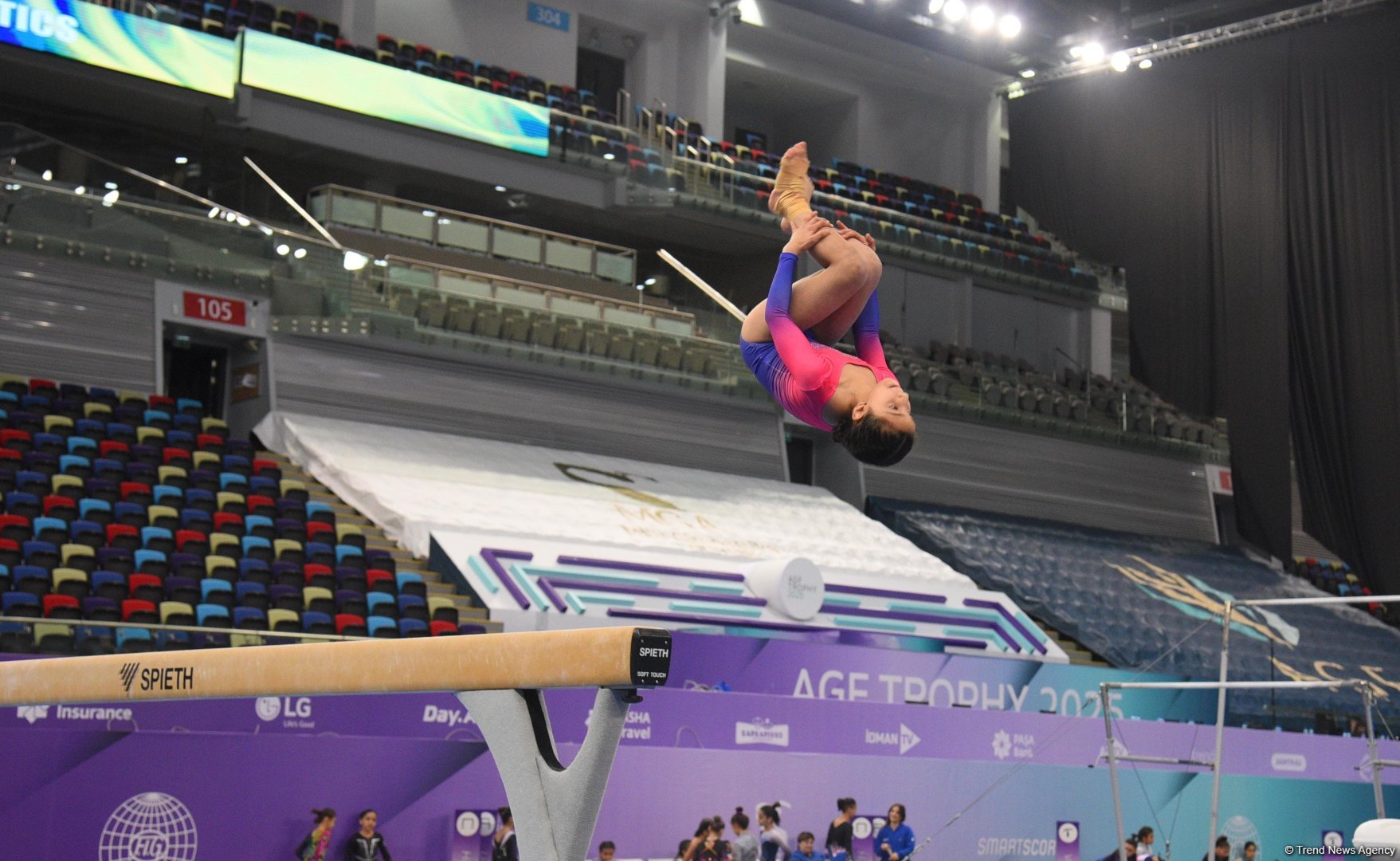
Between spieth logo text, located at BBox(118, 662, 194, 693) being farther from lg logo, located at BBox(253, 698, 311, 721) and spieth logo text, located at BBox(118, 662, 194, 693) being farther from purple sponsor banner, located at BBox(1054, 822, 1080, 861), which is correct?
purple sponsor banner, located at BBox(1054, 822, 1080, 861)

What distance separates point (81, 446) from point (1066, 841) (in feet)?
28.8

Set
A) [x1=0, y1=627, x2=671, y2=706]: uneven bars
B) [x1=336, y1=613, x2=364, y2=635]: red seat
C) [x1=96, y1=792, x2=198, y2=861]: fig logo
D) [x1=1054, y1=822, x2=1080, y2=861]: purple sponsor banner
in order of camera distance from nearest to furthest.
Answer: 1. [x1=0, y1=627, x2=671, y2=706]: uneven bars
2. [x1=96, y1=792, x2=198, y2=861]: fig logo
3. [x1=1054, y1=822, x2=1080, y2=861]: purple sponsor banner
4. [x1=336, y1=613, x2=364, y2=635]: red seat

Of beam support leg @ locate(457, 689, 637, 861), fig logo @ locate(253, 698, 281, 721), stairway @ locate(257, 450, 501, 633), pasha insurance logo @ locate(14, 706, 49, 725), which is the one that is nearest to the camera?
beam support leg @ locate(457, 689, 637, 861)

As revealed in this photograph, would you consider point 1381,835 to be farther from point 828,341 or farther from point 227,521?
point 227,521


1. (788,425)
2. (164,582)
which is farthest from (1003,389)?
(164,582)

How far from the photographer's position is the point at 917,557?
1725cm

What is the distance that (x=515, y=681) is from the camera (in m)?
3.54

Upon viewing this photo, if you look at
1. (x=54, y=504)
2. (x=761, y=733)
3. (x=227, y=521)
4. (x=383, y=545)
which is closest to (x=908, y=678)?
(x=761, y=733)

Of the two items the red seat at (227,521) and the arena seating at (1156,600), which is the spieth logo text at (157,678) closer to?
the red seat at (227,521)

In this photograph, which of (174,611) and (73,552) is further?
(73,552)

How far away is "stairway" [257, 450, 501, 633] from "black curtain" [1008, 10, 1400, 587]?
40.8 feet

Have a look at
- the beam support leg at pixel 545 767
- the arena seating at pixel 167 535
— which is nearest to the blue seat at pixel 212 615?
the arena seating at pixel 167 535

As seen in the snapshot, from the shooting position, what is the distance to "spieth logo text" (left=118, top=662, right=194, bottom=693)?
4168mm

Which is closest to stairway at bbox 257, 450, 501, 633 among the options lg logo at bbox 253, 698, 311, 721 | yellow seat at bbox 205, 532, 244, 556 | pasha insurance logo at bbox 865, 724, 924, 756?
yellow seat at bbox 205, 532, 244, 556
